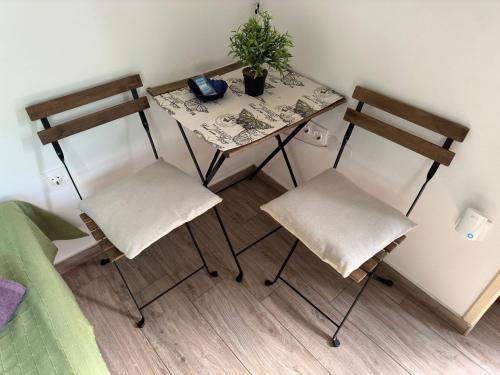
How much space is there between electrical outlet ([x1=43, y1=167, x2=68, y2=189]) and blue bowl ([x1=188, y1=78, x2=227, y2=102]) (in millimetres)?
658

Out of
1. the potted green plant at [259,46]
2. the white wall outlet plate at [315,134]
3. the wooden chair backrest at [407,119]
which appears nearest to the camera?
the wooden chair backrest at [407,119]

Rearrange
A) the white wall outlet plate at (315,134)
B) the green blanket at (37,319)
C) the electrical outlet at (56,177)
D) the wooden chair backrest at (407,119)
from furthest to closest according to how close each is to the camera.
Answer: the white wall outlet plate at (315,134) < the electrical outlet at (56,177) < the wooden chair backrest at (407,119) < the green blanket at (37,319)

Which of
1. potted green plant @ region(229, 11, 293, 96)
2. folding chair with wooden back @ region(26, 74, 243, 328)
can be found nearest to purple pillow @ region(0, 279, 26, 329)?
folding chair with wooden back @ region(26, 74, 243, 328)

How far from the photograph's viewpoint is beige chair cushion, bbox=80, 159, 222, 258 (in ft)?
4.36

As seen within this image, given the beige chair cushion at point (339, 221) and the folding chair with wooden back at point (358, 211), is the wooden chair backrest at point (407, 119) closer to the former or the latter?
the folding chair with wooden back at point (358, 211)

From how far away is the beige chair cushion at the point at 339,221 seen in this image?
1.30m

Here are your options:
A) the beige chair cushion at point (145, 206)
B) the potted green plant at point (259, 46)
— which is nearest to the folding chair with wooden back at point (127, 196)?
the beige chair cushion at point (145, 206)

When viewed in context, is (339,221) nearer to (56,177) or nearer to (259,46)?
(259,46)

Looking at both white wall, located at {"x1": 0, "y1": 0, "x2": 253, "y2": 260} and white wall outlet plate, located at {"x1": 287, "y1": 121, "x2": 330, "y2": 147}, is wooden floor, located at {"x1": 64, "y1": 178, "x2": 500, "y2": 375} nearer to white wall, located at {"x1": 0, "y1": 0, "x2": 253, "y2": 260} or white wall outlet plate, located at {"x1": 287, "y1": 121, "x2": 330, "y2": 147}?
white wall, located at {"x1": 0, "y1": 0, "x2": 253, "y2": 260}

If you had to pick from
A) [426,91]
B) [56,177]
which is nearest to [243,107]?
[426,91]

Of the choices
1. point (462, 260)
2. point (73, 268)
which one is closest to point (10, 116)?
point (73, 268)

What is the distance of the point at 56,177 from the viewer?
1.57m

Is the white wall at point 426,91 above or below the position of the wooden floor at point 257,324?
above

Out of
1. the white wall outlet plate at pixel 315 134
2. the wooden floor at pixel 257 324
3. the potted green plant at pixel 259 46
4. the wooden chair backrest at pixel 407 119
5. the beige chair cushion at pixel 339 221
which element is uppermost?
the potted green plant at pixel 259 46
